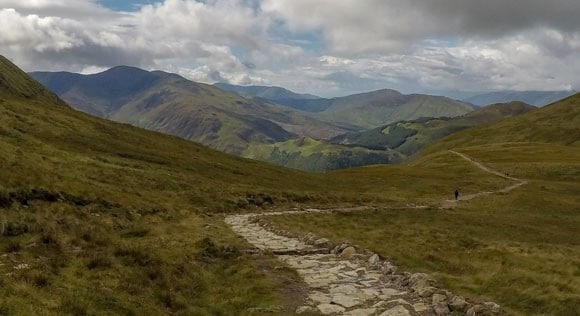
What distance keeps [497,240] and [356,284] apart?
24.9 m

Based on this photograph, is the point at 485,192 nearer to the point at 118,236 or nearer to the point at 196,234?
the point at 196,234

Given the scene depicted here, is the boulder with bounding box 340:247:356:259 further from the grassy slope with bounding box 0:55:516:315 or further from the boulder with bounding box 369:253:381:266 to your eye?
the grassy slope with bounding box 0:55:516:315

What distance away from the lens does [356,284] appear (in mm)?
18000

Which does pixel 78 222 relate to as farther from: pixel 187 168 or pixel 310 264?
pixel 187 168

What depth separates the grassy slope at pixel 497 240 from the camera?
1652 centimetres

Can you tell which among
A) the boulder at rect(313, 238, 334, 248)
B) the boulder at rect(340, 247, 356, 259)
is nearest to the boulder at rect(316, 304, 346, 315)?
the boulder at rect(340, 247, 356, 259)

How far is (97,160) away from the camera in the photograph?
4938 centimetres

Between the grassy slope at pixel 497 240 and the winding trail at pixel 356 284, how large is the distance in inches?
53.9

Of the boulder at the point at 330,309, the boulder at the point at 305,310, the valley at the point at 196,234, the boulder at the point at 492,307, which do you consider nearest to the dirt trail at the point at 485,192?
the valley at the point at 196,234

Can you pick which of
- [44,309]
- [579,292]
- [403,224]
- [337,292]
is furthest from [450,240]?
[44,309]

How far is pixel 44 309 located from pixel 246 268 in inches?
380

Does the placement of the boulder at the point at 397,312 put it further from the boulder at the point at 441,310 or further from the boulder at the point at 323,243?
the boulder at the point at 323,243

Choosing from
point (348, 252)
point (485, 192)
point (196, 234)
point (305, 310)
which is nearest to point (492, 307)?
point (305, 310)

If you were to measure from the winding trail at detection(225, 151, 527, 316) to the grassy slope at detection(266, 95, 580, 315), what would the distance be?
1.37 metres
